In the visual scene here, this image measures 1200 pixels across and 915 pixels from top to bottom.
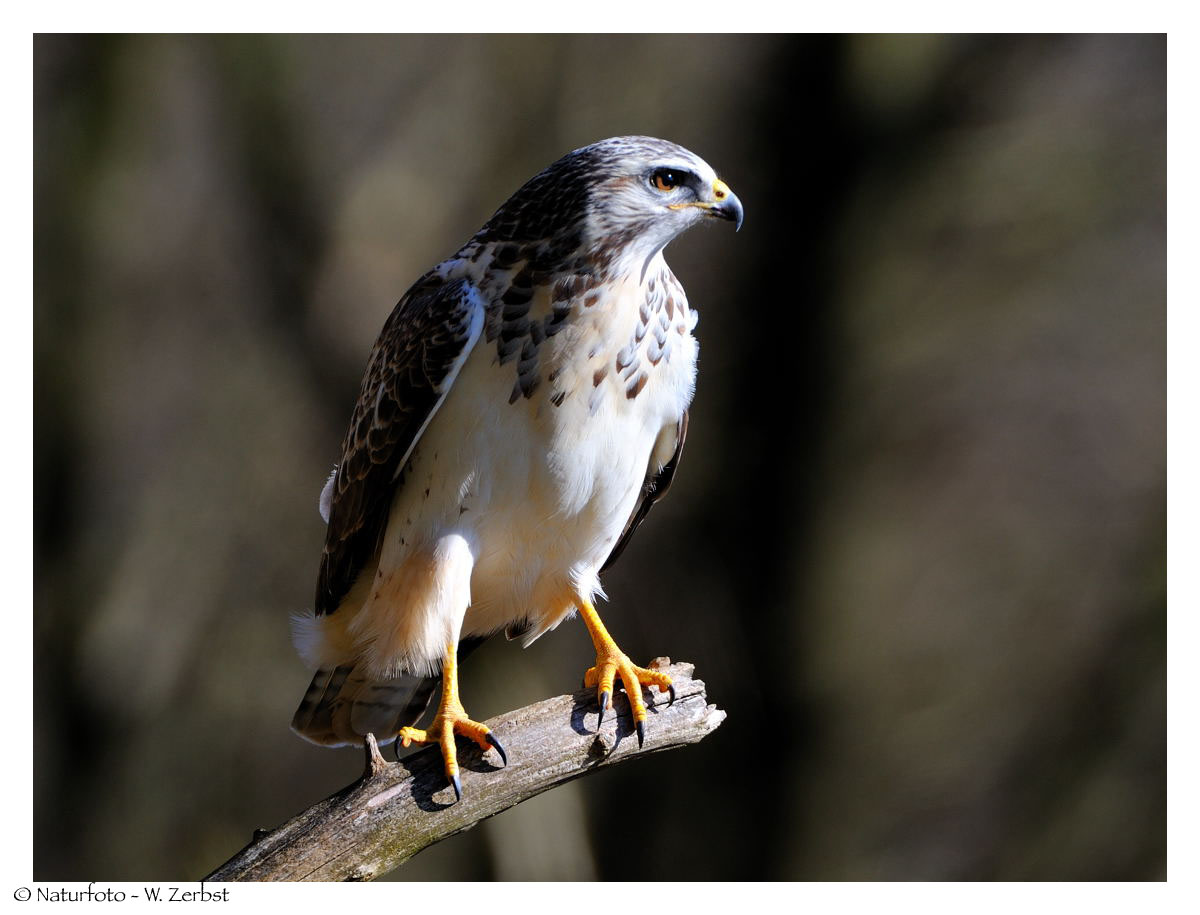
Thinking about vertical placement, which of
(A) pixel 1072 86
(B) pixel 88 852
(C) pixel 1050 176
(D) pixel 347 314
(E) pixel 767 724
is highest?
(A) pixel 1072 86

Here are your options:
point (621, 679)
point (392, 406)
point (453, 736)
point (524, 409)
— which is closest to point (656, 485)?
point (621, 679)

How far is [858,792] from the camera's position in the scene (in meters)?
5.65

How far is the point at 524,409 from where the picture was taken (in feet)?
8.61

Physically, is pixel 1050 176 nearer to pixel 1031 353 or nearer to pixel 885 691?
pixel 1031 353

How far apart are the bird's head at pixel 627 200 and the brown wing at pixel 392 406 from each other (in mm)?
237

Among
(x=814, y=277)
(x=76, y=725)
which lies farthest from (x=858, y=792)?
(x=76, y=725)

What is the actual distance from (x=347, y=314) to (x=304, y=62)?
1.10 meters

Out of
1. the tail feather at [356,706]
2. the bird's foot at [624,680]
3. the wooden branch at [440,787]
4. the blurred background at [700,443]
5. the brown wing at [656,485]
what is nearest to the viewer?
the wooden branch at [440,787]

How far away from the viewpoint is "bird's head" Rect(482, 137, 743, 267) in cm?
258

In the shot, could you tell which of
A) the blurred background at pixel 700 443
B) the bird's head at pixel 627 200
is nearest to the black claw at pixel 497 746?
the bird's head at pixel 627 200

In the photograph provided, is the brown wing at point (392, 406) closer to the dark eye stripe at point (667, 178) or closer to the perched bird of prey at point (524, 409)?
the perched bird of prey at point (524, 409)

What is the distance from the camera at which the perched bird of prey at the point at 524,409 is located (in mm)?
2596

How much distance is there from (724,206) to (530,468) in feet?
2.37

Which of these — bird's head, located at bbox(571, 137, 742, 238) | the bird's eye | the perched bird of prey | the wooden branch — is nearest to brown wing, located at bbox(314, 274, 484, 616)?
the perched bird of prey
